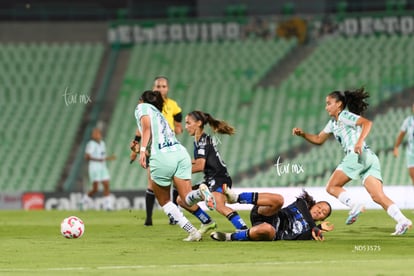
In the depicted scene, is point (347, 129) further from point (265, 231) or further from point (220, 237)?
point (220, 237)

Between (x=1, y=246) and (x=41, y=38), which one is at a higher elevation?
(x=41, y=38)

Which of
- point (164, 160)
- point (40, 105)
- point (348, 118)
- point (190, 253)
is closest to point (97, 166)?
point (40, 105)

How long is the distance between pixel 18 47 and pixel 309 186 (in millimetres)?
13981

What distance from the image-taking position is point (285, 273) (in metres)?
9.81

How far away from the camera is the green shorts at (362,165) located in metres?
15.2

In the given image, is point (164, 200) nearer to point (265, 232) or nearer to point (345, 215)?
point (265, 232)

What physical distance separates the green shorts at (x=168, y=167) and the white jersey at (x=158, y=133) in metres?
0.08

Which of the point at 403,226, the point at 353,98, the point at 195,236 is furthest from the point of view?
the point at 353,98

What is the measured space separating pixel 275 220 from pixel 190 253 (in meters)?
2.07

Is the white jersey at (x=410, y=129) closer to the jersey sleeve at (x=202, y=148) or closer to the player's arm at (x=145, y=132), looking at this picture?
the jersey sleeve at (x=202, y=148)

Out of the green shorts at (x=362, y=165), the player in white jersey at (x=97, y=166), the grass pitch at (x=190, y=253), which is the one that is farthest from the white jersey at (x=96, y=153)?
the green shorts at (x=362, y=165)

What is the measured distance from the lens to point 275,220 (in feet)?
45.3

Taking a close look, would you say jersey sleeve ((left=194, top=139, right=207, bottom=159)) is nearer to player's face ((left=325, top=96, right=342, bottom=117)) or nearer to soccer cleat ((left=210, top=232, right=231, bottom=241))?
soccer cleat ((left=210, top=232, right=231, bottom=241))

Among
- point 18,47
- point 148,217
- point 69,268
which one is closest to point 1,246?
point 69,268
